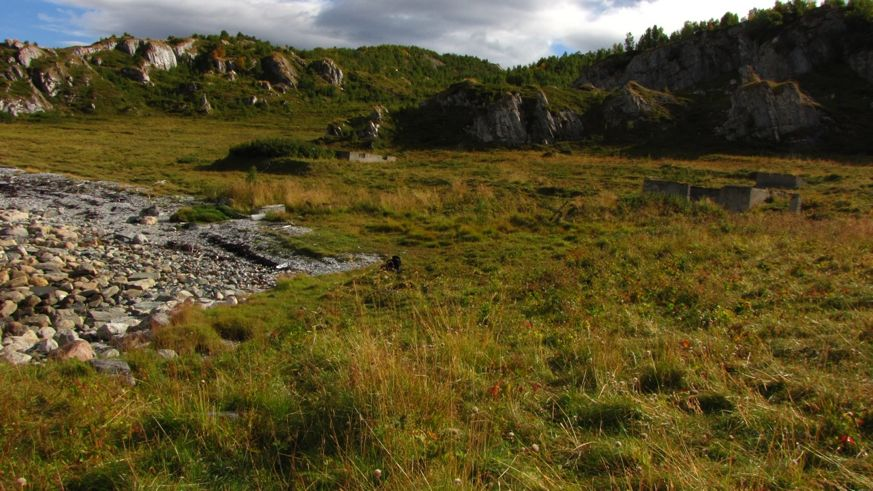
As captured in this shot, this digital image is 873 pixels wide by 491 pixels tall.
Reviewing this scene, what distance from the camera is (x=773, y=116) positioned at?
43938mm

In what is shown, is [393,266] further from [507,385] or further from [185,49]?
[185,49]

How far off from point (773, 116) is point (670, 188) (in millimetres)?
29751

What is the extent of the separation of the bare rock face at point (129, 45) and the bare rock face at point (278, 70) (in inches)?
683

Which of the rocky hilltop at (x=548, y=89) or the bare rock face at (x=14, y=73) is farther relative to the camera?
the bare rock face at (x=14, y=73)

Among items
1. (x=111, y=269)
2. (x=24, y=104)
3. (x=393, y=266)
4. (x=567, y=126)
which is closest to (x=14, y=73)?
(x=24, y=104)

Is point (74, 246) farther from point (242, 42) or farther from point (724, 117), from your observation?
point (242, 42)

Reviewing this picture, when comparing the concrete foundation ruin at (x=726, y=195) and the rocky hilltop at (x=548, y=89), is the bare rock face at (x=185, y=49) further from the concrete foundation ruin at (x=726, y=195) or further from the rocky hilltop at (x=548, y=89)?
the concrete foundation ruin at (x=726, y=195)

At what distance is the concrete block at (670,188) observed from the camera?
19.5 m

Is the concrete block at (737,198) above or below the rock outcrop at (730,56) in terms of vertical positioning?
below

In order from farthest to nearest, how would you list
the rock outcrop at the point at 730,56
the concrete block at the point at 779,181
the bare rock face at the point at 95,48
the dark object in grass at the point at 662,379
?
the bare rock face at the point at 95,48 → the rock outcrop at the point at 730,56 → the concrete block at the point at 779,181 → the dark object in grass at the point at 662,379

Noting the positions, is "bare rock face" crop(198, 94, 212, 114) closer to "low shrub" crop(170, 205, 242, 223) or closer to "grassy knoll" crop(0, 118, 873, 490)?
"low shrub" crop(170, 205, 242, 223)

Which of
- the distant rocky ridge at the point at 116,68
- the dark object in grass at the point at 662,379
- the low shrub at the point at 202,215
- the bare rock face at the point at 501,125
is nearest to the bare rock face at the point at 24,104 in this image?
the distant rocky ridge at the point at 116,68

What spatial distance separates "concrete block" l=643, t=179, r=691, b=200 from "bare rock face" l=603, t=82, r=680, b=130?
90.0ft

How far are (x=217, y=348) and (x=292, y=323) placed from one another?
1.16m
